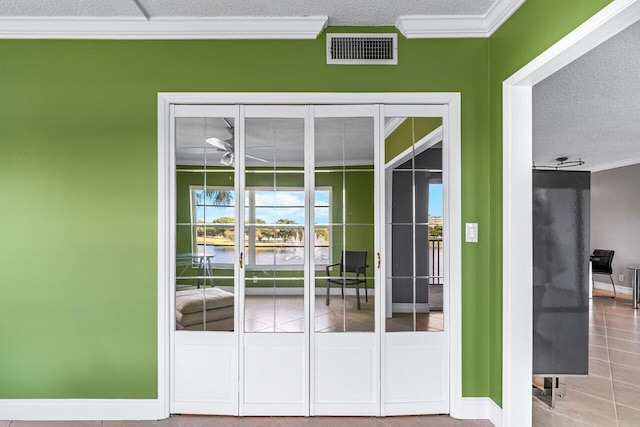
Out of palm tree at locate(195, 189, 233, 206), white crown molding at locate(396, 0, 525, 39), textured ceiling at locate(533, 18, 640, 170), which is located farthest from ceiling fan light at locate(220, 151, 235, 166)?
textured ceiling at locate(533, 18, 640, 170)

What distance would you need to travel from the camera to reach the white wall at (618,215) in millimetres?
7520

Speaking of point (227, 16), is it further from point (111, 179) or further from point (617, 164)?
point (617, 164)

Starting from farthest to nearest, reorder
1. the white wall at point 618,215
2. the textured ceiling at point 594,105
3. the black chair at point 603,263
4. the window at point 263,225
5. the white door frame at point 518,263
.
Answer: the white wall at point 618,215 < the black chair at point 603,263 < the textured ceiling at point 594,105 < the window at point 263,225 < the white door frame at point 518,263

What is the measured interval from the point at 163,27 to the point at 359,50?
1.46 meters

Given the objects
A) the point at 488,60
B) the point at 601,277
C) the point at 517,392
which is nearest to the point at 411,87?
the point at 488,60

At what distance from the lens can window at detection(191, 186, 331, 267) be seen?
2.73 meters

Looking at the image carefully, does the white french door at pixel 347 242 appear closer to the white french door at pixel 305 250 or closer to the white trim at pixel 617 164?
the white french door at pixel 305 250

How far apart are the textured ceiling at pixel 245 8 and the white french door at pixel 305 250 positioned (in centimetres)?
64

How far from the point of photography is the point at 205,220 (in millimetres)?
2738

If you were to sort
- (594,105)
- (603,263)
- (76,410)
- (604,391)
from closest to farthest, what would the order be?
(76,410) < (604,391) < (594,105) < (603,263)

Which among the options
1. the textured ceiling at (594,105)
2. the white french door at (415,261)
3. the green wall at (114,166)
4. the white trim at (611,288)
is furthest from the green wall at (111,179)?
the white trim at (611,288)

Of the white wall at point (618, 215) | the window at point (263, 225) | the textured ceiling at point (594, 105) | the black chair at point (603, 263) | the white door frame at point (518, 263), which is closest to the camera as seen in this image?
the white door frame at point (518, 263)

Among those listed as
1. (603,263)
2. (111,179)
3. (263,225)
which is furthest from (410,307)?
(603,263)

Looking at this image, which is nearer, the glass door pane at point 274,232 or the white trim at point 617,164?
the glass door pane at point 274,232
